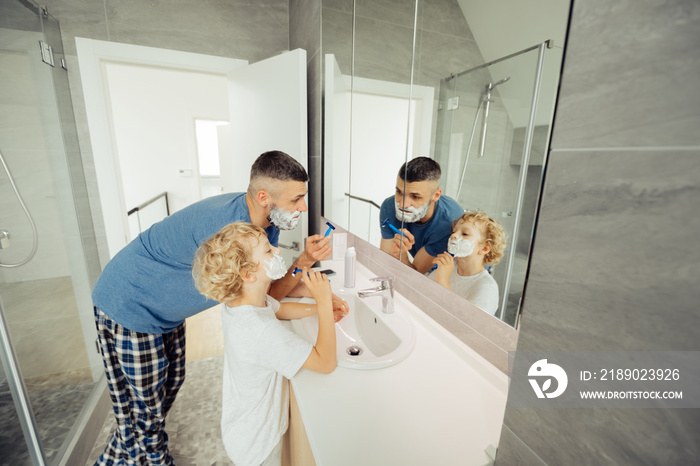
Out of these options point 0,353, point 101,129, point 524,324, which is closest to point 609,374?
point 524,324

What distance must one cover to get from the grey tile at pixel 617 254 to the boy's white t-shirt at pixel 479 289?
1.21 feet

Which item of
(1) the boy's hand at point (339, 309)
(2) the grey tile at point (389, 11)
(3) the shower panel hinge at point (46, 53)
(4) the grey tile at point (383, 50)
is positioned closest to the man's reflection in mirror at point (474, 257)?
(1) the boy's hand at point (339, 309)

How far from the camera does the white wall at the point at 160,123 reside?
3.62 metres

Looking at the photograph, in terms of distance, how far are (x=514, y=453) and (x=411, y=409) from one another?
0.87 ft

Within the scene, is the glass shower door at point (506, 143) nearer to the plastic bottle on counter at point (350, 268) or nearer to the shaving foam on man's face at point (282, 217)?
the plastic bottle on counter at point (350, 268)

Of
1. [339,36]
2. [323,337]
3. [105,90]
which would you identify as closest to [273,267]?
[323,337]

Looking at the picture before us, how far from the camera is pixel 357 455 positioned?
19.7 inches

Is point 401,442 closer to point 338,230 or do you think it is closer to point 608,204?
point 608,204

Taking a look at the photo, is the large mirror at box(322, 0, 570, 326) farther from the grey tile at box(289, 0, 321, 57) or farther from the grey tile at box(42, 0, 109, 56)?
the grey tile at box(42, 0, 109, 56)

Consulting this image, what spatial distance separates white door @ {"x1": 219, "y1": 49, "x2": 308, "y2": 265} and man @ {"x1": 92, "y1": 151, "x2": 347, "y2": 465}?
0.49 metres

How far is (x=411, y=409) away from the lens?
596mm

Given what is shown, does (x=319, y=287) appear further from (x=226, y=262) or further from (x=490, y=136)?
(x=490, y=136)

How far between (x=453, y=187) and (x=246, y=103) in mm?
1510

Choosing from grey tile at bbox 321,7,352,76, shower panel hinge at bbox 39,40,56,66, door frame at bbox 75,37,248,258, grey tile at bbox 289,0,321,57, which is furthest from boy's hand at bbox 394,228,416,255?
shower panel hinge at bbox 39,40,56,66
